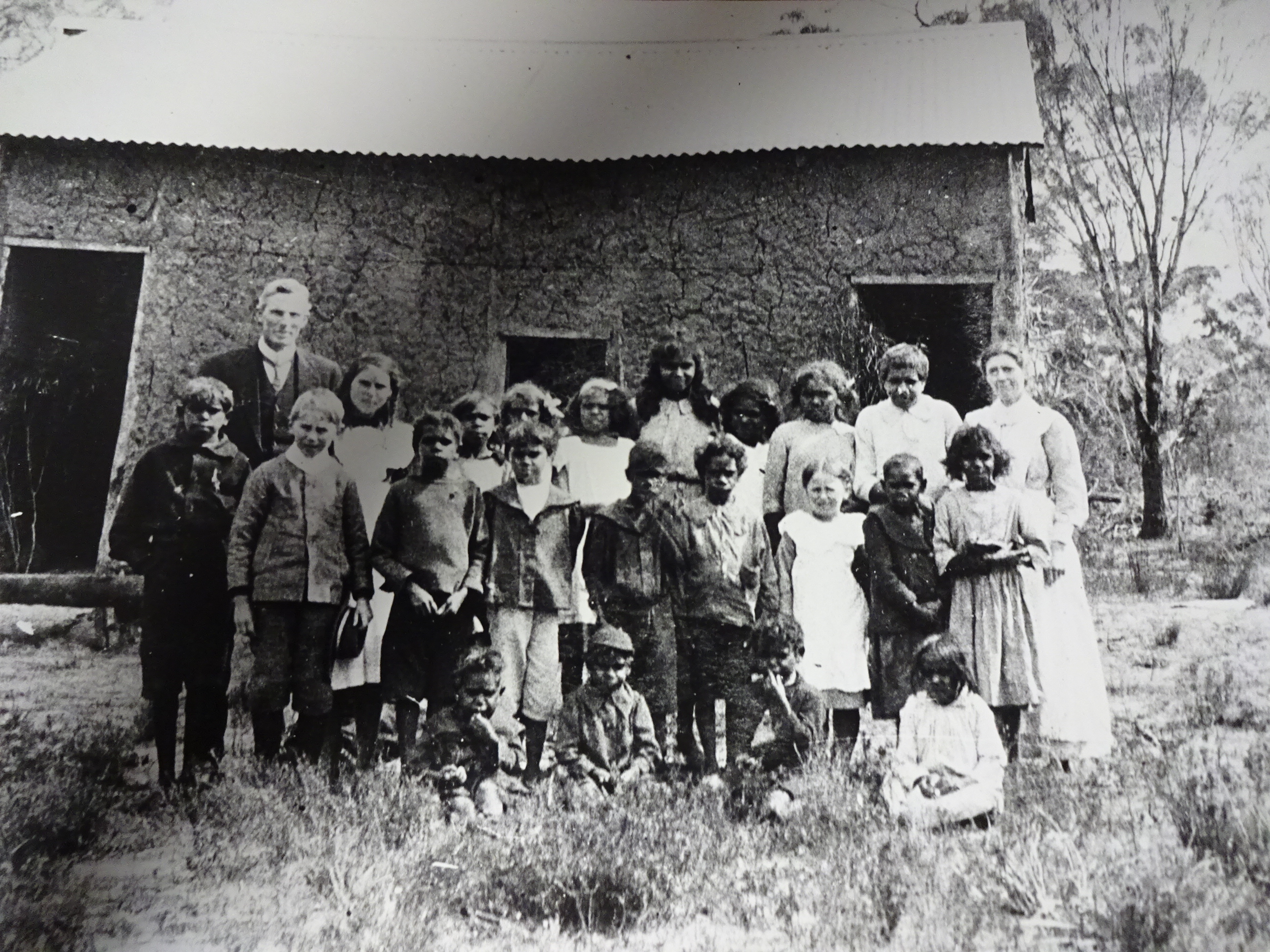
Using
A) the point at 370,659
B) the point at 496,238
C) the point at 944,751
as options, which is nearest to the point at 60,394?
the point at 370,659

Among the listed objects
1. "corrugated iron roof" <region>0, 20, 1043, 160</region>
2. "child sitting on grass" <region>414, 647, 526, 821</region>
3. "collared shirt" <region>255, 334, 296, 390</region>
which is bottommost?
"child sitting on grass" <region>414, 647, 526, 821</region>

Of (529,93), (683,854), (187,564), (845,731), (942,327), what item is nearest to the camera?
(683,854)

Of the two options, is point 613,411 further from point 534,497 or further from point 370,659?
point 370,659

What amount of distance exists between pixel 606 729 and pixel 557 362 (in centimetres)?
140

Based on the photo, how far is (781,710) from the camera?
10.8ft

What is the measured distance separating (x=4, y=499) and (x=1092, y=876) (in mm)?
4198

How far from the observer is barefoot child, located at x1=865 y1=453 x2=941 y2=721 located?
330cm

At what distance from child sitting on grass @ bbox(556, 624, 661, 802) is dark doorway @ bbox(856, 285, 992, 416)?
1361 millimetres

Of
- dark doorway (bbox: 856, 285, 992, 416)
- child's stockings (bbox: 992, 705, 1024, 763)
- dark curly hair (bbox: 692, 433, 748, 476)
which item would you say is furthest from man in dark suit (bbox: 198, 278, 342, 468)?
child's stockings (bbox: 992, 705, 1024, 763)

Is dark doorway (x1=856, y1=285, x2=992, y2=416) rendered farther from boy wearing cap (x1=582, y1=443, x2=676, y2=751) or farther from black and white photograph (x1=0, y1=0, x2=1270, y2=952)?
boy wearing cap (x1=582, y1=443, x2=676, y2=751)

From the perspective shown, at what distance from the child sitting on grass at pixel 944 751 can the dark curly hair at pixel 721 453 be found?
3.09 ft

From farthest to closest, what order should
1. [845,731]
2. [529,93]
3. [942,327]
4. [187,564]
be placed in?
[529,93]
[942,327]
[187,564]
[845,731]

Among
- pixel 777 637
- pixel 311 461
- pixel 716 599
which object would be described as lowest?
pixel 777 637

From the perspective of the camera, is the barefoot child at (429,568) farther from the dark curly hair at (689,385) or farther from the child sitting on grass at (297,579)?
the dark curly hair at (689,385)
